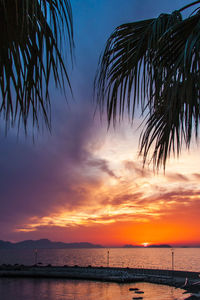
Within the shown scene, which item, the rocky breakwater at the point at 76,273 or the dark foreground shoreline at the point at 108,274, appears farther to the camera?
the rocky breakwater at the point at 76,273

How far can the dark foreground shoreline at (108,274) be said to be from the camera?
43875mm

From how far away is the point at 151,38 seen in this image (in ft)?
5.83

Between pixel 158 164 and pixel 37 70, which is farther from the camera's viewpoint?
pixel 158 164

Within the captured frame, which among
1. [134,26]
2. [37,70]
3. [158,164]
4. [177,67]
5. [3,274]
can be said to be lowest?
[3,274]

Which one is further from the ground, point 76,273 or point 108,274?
point 108,274

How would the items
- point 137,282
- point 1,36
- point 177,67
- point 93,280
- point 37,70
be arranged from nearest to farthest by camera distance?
point 1,36 → point 37,70 → point 177,67 → point 137,282 → point 93,280

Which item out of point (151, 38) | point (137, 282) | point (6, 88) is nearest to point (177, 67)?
point (151, 38)

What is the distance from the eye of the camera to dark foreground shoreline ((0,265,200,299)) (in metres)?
43.9

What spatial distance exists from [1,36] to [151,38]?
1040mm

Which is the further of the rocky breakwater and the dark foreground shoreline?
the rocky breakwater

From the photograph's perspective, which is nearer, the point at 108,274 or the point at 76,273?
the point at 108,274

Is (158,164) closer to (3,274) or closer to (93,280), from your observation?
(93,280)

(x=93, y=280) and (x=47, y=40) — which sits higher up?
(x=47, y=40)

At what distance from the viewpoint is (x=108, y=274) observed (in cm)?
5197
